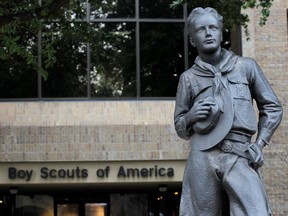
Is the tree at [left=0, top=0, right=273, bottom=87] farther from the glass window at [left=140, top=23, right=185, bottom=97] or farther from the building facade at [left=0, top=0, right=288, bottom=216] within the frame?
the building facade at [left=0, top=0, right=288, bottom=216]

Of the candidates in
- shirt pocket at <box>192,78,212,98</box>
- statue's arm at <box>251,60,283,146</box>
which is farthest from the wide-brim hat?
statue's arm at <box>251,60,283,146</box>

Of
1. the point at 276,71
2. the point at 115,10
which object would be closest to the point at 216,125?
the point at 276,71

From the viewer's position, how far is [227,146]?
550 cm

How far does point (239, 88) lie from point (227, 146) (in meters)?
0.48

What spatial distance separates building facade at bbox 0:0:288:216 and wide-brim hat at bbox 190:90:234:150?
1329 centimetres

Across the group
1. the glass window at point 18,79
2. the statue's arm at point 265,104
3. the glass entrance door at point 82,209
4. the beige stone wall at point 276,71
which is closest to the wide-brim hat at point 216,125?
the statue's arm at point 265,104

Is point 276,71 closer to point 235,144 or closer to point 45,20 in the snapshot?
point 45,20

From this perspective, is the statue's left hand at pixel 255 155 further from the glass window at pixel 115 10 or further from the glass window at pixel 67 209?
the glass window at pixel 67 209

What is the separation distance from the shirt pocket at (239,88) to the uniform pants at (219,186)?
0.44 metres

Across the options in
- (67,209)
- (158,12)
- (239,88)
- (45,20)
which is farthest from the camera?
(67,209)

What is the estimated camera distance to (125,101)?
1928 cm

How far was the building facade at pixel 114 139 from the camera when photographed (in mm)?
18812

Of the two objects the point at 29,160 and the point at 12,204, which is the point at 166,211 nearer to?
the point at 12,204

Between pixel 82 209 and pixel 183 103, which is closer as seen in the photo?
pixel 183 103
